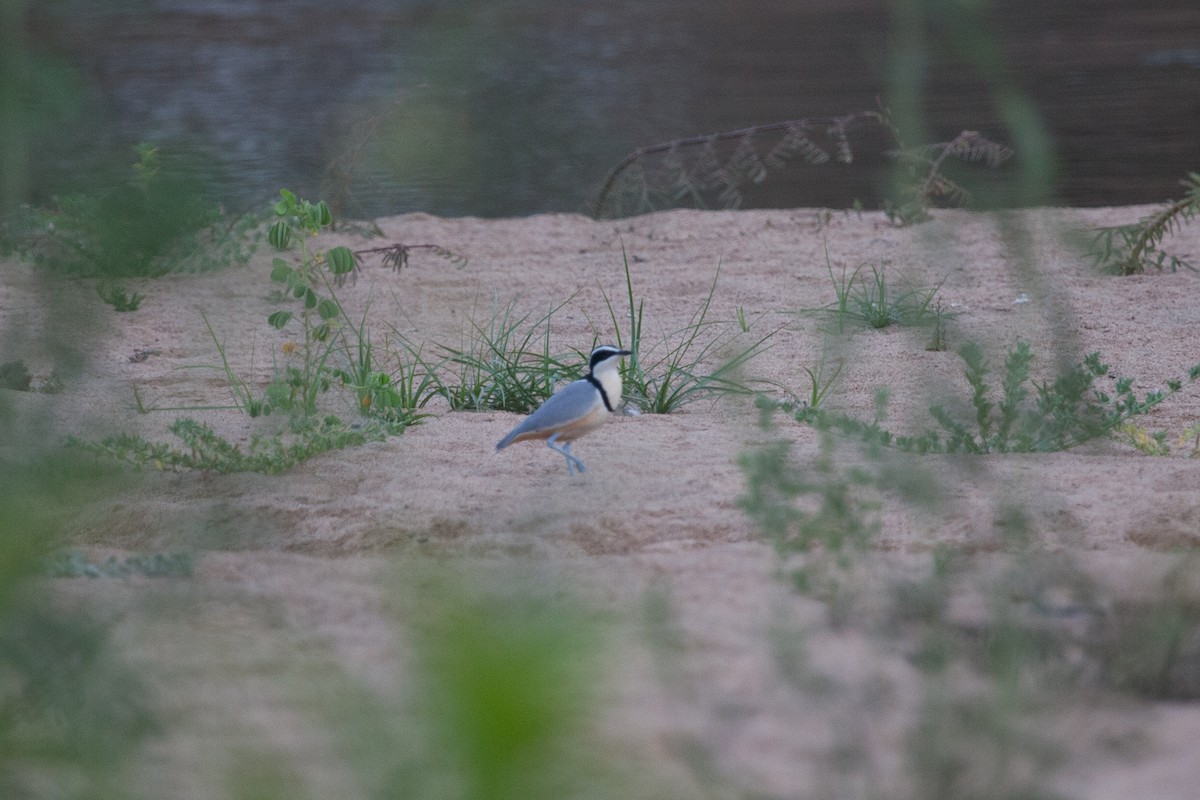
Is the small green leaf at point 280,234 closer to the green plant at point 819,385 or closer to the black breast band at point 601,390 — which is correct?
the black breast band at point 601,390

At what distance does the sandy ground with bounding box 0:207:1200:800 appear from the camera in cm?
139

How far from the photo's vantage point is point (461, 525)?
2830 millimetres

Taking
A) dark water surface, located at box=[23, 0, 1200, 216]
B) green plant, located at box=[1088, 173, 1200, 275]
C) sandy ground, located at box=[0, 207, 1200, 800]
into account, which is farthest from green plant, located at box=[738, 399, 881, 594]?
green plant, located at box=[1088, 173, 1200, 275]

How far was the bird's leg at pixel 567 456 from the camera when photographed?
3111 millimetres

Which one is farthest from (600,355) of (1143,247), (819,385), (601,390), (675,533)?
(1143,247)

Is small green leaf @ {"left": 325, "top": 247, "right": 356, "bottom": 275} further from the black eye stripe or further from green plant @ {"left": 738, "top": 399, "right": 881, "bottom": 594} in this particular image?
green plant @ {"left": 738, "top": 399, "right": 881, "bottom": 594}

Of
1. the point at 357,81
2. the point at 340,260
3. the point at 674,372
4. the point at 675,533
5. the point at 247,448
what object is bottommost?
the point at 675,533

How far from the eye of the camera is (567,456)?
10.2 ft

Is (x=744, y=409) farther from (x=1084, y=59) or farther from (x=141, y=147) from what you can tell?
(x=1084, y=59)

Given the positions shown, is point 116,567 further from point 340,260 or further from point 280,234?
point 340,260

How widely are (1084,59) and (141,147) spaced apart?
532 inches

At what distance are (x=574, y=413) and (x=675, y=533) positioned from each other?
0.49 meters

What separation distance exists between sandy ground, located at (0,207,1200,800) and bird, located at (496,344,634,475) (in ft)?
0.31

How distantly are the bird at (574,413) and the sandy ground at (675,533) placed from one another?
0.10 m
